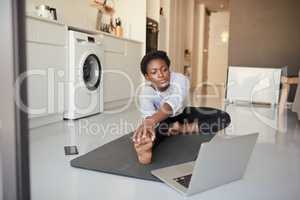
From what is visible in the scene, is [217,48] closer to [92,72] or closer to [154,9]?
[154,9]

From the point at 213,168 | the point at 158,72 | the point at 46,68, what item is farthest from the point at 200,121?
the point at 46,68

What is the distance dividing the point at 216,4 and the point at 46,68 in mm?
7216

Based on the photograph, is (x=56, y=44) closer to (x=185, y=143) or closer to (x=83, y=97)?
(x=83, y=97)

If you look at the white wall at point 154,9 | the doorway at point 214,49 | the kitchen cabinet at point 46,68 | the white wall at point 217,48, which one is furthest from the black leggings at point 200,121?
the white wall at point 217,48

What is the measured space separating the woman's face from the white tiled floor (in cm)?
63

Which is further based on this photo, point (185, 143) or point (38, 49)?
point (38, 49)

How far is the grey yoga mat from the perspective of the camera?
57.8 inches

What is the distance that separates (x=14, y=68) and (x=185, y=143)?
164 centimetres

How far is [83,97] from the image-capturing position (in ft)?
9.57

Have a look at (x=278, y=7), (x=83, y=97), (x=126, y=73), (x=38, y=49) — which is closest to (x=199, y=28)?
(x=278, y=7)

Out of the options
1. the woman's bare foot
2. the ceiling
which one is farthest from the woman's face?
the ceiling

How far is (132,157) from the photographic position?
1.66 metres

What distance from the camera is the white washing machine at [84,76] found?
108 inches

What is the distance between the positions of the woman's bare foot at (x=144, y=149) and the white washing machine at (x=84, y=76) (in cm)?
147
